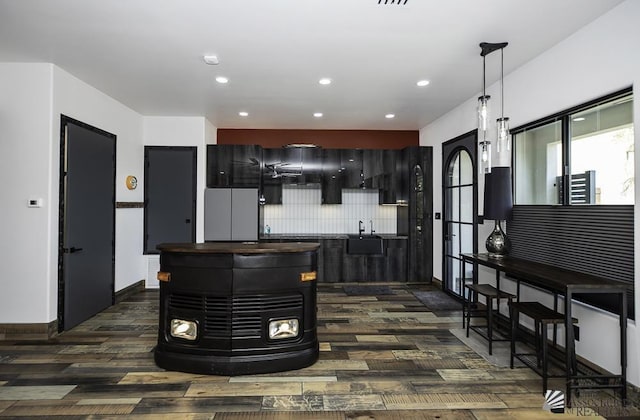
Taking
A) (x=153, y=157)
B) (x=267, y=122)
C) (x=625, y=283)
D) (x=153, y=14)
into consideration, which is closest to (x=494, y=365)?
(x=625, y=283)

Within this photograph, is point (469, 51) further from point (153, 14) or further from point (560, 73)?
point (153, 14)

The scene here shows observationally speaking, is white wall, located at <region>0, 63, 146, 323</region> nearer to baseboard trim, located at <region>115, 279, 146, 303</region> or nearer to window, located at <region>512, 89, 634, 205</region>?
baseboard trim, located at <region>115, 279, 146, 303</region>

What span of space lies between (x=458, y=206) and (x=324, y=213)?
254cm

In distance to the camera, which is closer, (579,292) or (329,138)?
(579,292)

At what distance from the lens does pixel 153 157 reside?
19.9 feet

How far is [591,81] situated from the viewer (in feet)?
9.91

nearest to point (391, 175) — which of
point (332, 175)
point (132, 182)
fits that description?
point (332, 175)

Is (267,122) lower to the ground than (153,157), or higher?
higher

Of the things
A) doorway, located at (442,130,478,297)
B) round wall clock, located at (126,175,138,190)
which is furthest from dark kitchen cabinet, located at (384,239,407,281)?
round wall clock, located at (126,175,138,190)

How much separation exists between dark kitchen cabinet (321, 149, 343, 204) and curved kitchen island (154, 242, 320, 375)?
3679mm

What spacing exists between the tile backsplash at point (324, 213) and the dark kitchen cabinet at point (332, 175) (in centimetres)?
38

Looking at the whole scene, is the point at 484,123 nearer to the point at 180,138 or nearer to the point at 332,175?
the point at 332,175

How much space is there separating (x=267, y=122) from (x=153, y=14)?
358 centimetres

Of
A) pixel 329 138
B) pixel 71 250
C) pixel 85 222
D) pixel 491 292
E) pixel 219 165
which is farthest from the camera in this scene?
pixel 329 138
